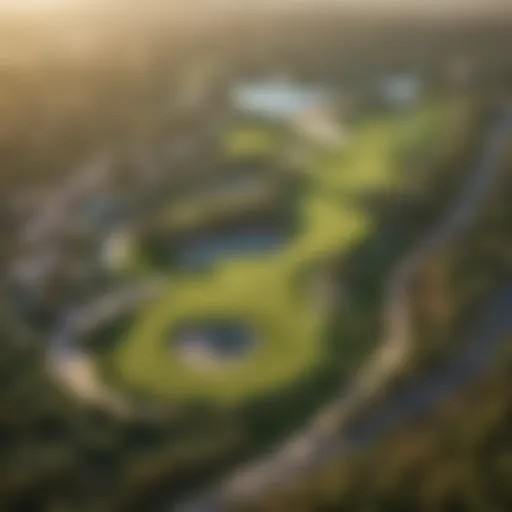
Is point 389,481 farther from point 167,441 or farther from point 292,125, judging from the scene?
point 292,125

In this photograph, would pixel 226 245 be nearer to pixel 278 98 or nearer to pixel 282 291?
pixel 282 291

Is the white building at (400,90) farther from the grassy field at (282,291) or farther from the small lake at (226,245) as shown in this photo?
the small lake at (226,245)

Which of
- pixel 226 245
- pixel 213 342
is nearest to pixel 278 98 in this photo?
pixel 226 245

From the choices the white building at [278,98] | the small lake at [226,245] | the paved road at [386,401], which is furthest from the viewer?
the white building at [278,98]

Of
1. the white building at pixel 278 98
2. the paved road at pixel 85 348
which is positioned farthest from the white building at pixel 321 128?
the paved road at pixel 85 348

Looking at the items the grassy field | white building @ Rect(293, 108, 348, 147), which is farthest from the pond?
white building @ Rect(293, 108, 348, 147)

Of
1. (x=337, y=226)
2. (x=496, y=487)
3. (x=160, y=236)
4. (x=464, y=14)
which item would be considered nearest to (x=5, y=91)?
(x=160, y=236)

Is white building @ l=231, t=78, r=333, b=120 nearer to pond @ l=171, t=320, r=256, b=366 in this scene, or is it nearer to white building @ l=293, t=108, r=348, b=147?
white building @ l=293, t=108, r=348, b=147
